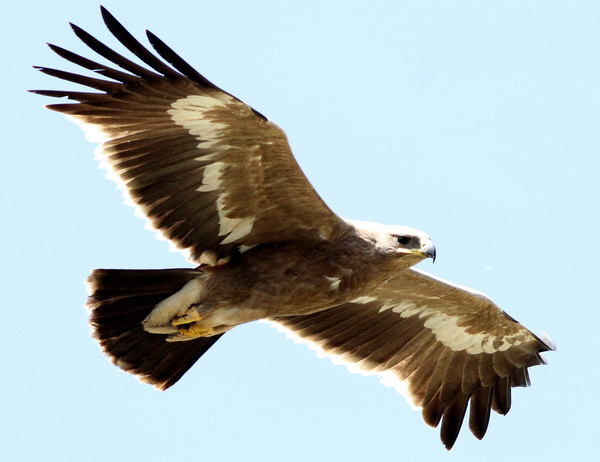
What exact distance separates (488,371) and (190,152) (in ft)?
12.6

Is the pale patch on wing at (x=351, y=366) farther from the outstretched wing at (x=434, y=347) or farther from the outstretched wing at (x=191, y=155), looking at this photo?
the outstretched wing at (x=191, y=155)

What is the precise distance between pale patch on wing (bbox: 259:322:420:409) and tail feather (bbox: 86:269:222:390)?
1.17m

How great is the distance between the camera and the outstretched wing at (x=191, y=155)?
26.6ft

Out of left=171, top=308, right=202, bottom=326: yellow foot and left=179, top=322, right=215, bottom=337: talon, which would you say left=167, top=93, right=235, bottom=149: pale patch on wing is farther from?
left=179, top=322, right=215, bottom=337: talon

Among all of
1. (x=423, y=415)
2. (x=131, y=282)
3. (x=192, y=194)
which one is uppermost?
(x=192, y=194)

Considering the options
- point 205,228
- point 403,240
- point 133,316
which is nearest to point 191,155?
point 205,228

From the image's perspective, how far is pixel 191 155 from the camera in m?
8.54

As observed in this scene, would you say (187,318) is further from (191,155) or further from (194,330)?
(191,155)

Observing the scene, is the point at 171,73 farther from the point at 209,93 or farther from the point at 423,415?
the point at 423,415

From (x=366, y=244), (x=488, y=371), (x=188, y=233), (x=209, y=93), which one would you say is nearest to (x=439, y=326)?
(x=488, y=371)

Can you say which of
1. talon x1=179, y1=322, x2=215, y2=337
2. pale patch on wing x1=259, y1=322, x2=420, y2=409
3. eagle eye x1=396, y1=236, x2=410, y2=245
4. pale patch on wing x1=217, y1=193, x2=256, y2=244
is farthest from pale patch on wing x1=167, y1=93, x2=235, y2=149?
pale patch on wing x1=259, y1=322, x2=420, y2=409

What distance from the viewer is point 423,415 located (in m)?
10.5

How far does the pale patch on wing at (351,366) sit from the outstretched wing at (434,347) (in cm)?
1

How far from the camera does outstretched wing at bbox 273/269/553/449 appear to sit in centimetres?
1032
